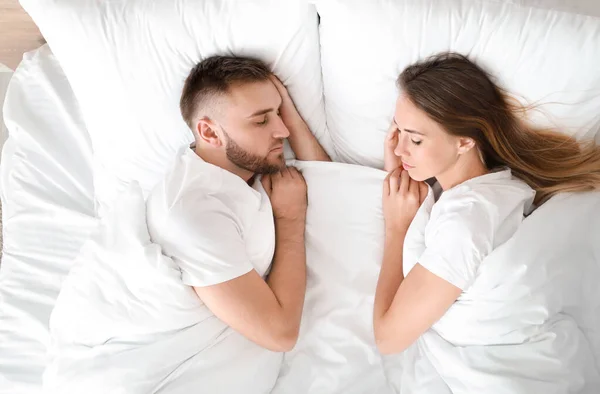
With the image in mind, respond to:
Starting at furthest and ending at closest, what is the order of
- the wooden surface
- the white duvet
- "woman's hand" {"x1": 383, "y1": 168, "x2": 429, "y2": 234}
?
1. the wooden surface
2. "woman's hand" {"x1": 383, "y1": 168, "x2": 429, "y2": 234}
3. the white duvet

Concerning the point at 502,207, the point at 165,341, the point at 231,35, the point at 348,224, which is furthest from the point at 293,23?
the point at 165,341

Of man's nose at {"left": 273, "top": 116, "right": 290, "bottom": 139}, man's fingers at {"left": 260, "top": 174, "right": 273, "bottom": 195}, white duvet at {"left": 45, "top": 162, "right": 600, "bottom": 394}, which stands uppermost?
man's nose at {"left": 273, "top": 116, "right": 290, "bottom": 139}

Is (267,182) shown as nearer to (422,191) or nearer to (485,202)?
(422,191)

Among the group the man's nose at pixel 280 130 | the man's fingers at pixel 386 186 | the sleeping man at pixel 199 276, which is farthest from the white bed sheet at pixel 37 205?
the man's fingers at pixel 386 186

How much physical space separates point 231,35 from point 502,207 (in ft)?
2.59

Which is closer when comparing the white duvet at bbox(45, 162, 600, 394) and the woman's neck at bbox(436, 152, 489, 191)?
the white duvet at bbox(45, 162, 600, 394)

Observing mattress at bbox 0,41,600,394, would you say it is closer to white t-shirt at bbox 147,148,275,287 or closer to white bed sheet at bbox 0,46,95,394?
white bed sheet at bbox 0,46,95,394

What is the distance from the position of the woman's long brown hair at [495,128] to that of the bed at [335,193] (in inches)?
1.5

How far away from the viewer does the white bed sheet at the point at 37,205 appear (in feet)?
4.70

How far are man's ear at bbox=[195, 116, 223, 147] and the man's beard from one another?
0.02 metres

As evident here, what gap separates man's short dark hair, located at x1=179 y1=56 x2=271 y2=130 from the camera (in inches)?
52.0

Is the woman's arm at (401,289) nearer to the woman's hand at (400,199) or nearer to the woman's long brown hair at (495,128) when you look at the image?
the woman's hand at (400,199)

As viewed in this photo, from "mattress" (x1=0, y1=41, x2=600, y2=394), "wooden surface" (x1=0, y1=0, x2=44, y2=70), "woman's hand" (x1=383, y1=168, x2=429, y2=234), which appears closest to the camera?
"mattress" (x1=0, y1=41, x2=600, y2=394)

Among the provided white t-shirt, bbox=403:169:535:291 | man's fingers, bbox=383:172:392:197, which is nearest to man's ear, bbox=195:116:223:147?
man's fingers, bbox=383:172:392:197
